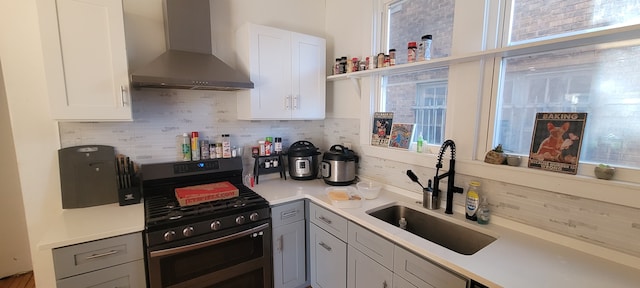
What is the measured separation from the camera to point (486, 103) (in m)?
1.50

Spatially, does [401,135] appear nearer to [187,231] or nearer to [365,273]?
[365,273]

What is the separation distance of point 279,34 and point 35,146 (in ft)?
5.85

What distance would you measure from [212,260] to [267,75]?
1.39 metres

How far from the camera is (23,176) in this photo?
1.63 m

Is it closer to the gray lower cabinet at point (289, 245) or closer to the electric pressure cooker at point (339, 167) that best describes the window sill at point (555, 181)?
the electric pressure cooker at point (339, 167)

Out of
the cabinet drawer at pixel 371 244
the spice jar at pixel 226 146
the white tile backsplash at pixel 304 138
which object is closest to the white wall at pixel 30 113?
the white tile backsplash at pixel 304 138

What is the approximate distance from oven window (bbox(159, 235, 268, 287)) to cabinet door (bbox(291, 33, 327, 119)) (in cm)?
109

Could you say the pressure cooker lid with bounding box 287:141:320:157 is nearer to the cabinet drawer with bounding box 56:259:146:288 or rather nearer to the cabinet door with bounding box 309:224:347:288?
the cabinet door with bounding box 309:224:347:288

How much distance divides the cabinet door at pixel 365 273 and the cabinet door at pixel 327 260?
0.21 ft

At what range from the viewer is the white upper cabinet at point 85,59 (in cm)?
141

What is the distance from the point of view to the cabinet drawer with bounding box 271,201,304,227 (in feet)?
6.15

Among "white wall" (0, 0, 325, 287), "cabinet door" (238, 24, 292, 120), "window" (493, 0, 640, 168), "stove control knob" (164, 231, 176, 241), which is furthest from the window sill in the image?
"white wall" (0, 0, 325, 287)

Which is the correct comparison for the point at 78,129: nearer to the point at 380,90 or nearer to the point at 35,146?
the point at 35,146

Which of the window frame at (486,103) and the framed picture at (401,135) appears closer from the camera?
the window frame at (486,103)
